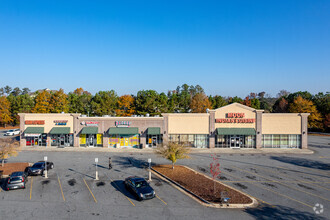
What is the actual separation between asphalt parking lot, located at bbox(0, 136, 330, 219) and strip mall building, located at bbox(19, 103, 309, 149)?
894 centimetres

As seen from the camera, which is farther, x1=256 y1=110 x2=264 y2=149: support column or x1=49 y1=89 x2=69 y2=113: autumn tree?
x1=49 y1=89 x2=69 y2=113: autumn tree

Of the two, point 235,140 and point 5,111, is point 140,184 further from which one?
point 5,111

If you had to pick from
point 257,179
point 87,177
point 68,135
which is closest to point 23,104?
point 68,135

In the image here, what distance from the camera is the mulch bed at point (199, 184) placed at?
62.3 ft

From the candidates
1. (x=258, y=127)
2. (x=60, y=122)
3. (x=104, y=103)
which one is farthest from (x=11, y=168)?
(x=104, y=103)

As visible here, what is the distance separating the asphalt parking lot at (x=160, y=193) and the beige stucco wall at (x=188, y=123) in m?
9.20

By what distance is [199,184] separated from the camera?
22.4m

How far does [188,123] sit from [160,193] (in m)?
22.1

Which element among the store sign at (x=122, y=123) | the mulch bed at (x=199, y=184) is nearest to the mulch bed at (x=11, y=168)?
the store sign at (x=122, y=123)

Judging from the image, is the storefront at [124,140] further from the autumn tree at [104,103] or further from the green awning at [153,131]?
the autumn tree at [104,103]

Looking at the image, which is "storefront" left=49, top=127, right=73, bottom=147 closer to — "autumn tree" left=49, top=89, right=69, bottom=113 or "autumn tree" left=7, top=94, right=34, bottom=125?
"autumn tree" left=49, top=89, right=69, bottom=113

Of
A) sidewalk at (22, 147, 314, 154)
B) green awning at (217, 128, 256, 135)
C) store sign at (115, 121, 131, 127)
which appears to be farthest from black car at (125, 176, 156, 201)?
green awning at (217, 128, 256, 135)

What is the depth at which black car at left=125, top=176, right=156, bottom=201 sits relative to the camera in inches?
735

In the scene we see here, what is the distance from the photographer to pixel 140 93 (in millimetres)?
69875
